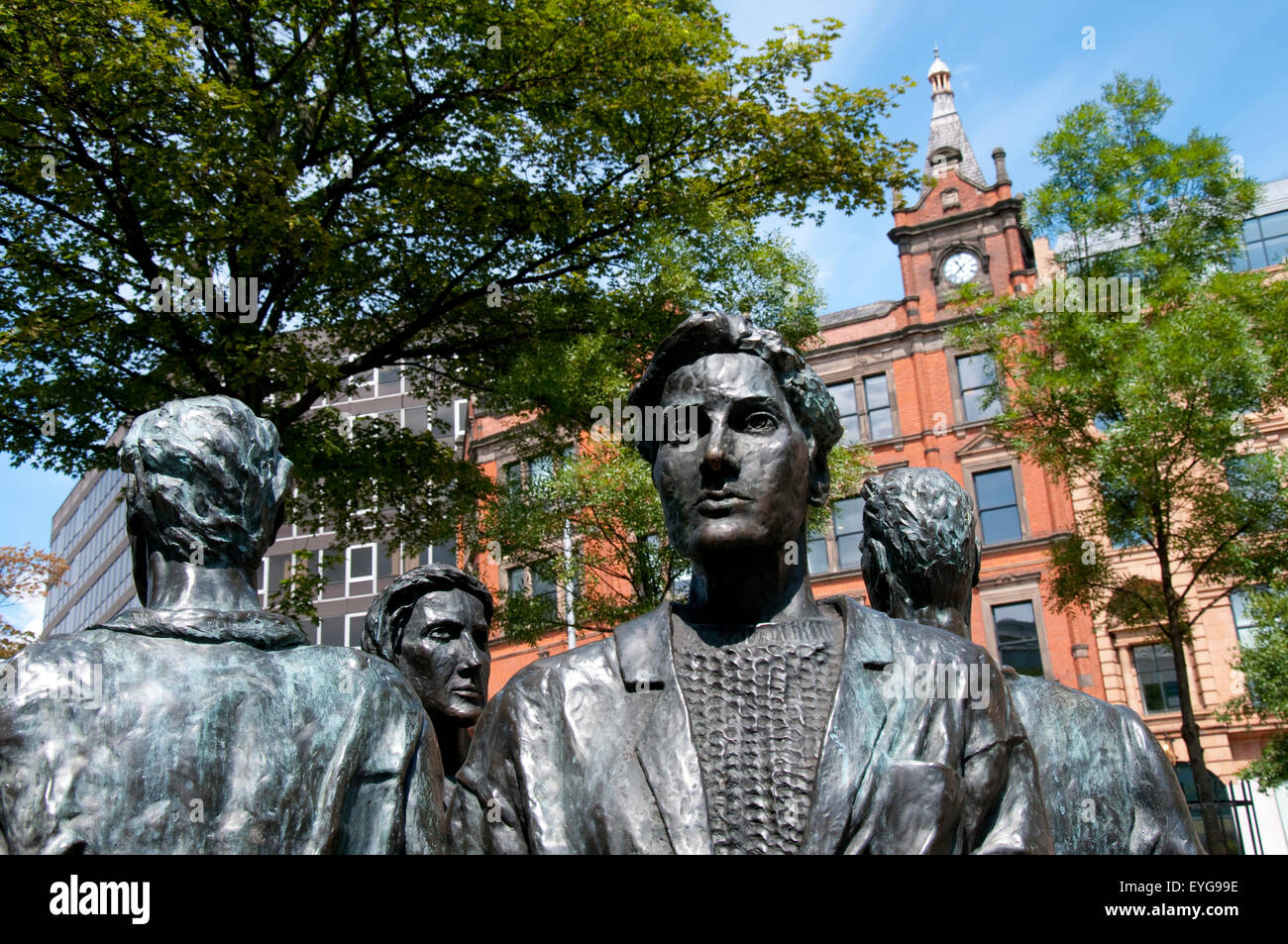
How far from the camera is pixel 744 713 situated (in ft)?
8.56

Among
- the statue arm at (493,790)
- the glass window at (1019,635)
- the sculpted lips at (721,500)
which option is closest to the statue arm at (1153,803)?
the sculpted lips at (721,500)

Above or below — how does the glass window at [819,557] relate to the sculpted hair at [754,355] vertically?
above

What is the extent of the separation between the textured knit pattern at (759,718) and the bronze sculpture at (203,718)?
23.5 inches

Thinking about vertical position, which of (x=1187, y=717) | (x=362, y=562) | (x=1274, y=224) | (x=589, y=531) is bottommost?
(x=1187, y=717)

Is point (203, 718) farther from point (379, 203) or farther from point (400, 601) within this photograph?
point (379, 203)

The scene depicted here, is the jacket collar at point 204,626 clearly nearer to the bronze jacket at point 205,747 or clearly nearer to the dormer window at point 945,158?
the bronze jacket at point 205,747

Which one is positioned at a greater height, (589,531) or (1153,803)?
(589,531)

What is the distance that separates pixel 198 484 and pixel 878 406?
30783 millimetres

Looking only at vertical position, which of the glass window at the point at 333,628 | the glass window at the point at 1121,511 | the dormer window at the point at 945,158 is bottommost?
the glass window at the point at 1121,511

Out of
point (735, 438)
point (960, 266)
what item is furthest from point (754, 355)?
point (960, 266)

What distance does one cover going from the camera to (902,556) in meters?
4.21

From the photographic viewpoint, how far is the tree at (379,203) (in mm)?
11867

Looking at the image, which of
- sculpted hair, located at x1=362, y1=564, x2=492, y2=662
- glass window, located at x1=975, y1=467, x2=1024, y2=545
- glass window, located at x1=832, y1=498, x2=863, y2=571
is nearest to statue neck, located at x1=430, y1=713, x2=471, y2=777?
sculpted hair, located at x1=362, y1=564, x2=492, y2=662
